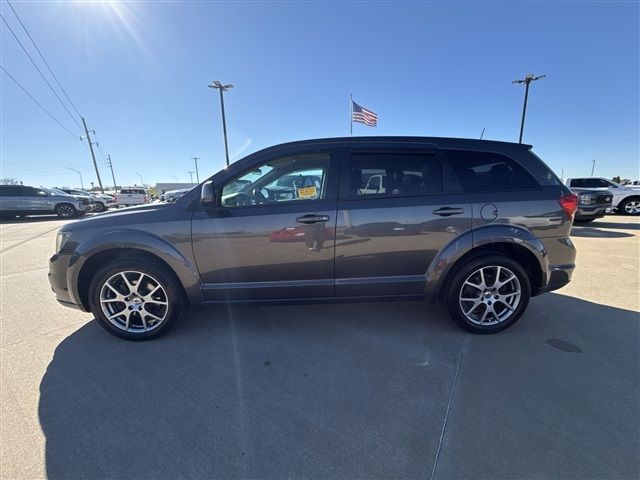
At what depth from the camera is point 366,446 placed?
5.79ft

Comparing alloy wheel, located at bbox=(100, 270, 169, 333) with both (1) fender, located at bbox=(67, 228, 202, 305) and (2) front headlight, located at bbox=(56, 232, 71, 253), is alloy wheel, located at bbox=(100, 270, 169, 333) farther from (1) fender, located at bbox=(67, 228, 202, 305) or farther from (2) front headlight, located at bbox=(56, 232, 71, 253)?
(2) front headlight, located at bbox=(56, 232, 71, 253)

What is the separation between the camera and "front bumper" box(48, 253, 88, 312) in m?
2.85

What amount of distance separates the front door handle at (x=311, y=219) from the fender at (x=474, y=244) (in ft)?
3.63

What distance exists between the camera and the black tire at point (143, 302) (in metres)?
2.80

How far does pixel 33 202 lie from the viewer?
1496cm

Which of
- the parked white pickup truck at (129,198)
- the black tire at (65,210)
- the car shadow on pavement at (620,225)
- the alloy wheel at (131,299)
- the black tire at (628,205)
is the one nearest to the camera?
the alloy wheel at (131,299)

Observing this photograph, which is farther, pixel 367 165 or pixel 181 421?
pixel 367 165

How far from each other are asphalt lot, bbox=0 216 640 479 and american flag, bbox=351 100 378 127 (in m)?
13.9

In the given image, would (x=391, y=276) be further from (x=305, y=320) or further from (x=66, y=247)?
(x=66, y=247)

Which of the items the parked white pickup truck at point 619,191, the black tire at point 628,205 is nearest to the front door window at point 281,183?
the parked white pickup truck at point 619,191

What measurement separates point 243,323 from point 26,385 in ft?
5.59

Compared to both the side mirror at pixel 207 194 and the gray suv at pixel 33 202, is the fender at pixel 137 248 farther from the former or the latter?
the gray suv at pixel 33 202

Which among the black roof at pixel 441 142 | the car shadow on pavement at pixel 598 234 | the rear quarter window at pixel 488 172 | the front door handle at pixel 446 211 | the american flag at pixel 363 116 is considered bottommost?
the car shadow on pavement at pixel 598 234

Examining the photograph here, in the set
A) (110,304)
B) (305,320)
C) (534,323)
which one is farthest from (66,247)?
(534,323)
